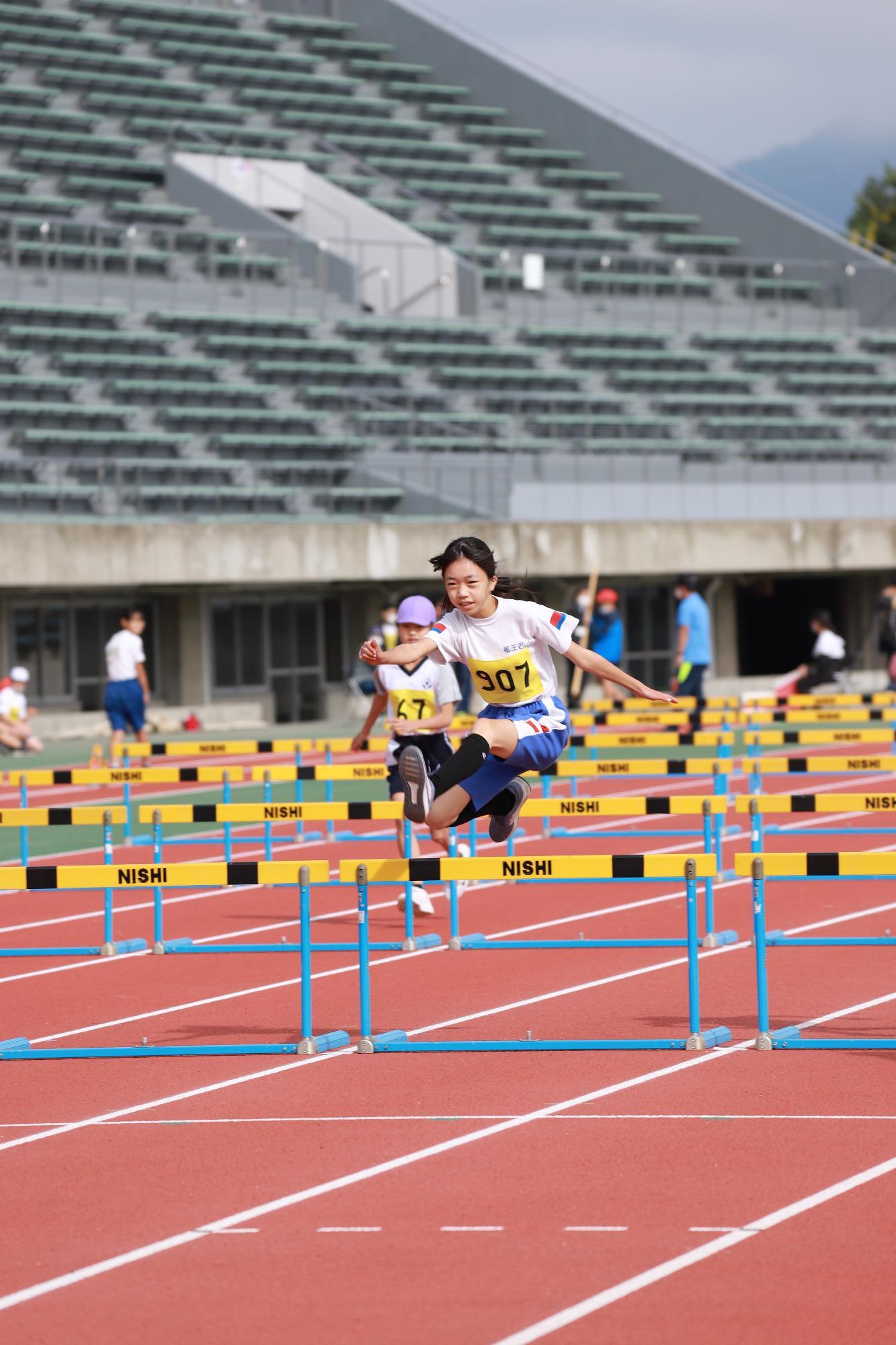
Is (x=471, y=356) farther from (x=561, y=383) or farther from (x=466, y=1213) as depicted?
(x=466, y=1213)

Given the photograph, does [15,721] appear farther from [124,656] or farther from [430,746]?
[430,746]

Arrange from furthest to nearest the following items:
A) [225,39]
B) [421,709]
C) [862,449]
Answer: [225,39] < [862,449] < [421,709]

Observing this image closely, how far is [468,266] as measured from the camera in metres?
38.8

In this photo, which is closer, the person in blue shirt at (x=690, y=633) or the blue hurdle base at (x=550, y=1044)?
the blue hurdle base at (x=550, y=1044)

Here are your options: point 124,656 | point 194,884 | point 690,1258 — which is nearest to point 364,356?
point 124,656

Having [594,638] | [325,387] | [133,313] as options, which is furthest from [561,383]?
[594,638]

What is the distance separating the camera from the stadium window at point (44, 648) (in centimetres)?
3017

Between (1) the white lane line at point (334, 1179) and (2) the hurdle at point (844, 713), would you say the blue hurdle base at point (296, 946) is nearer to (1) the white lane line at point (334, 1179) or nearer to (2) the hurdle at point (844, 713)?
(1) the white lane line at point (334, 1179)

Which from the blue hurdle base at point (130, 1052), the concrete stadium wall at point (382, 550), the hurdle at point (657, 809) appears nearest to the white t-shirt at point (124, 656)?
the concrete stadium wall at point (382, 550)

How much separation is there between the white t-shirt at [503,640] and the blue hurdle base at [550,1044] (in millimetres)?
1394

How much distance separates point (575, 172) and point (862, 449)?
13512 millimetres

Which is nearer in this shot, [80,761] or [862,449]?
[80,761]

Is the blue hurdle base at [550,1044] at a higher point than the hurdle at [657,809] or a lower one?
lower

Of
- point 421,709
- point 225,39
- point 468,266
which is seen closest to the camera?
point 421,709
